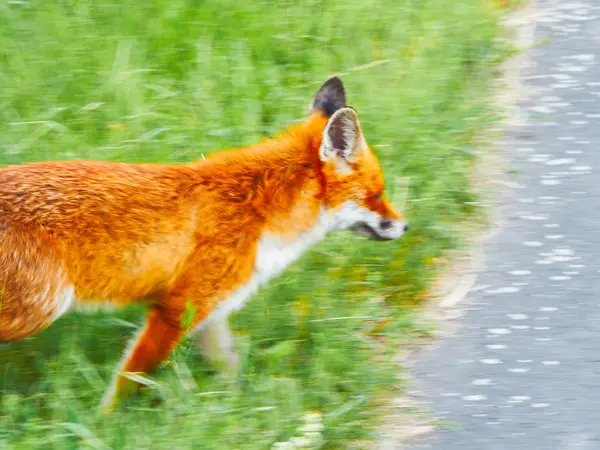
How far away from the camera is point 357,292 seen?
210 inches

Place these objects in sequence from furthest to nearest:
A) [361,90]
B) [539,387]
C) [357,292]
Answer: [361,90], [357,292], [539,387]

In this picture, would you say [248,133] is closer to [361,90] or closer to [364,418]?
[361,90]

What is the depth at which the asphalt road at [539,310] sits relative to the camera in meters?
4.52

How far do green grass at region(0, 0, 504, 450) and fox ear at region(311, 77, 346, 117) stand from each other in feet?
2.54

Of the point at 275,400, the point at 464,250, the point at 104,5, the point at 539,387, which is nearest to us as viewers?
the point at 275,400

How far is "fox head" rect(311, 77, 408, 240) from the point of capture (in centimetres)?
480

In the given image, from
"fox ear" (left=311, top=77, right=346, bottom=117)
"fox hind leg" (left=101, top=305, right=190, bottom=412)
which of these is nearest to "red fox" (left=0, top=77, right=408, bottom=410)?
"fox hind leg" (left=101, top=305, right=190, bottom=412)

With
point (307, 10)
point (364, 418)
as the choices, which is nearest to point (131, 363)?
point (364, 418)

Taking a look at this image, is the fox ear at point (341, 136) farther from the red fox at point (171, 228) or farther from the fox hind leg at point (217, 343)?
the fox hind leg at point (217, 343)

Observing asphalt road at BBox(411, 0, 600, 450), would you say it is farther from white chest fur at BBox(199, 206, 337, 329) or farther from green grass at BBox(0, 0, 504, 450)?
white chest fur at BBox(199, 206, 337, 329)

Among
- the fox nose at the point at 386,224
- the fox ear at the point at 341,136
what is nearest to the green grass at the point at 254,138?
the fox nose at the point at 386,224

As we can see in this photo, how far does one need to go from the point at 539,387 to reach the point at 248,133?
2.23 m

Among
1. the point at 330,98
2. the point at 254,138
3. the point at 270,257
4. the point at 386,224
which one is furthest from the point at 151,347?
the point at 254,138

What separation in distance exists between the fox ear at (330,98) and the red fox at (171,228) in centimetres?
28
